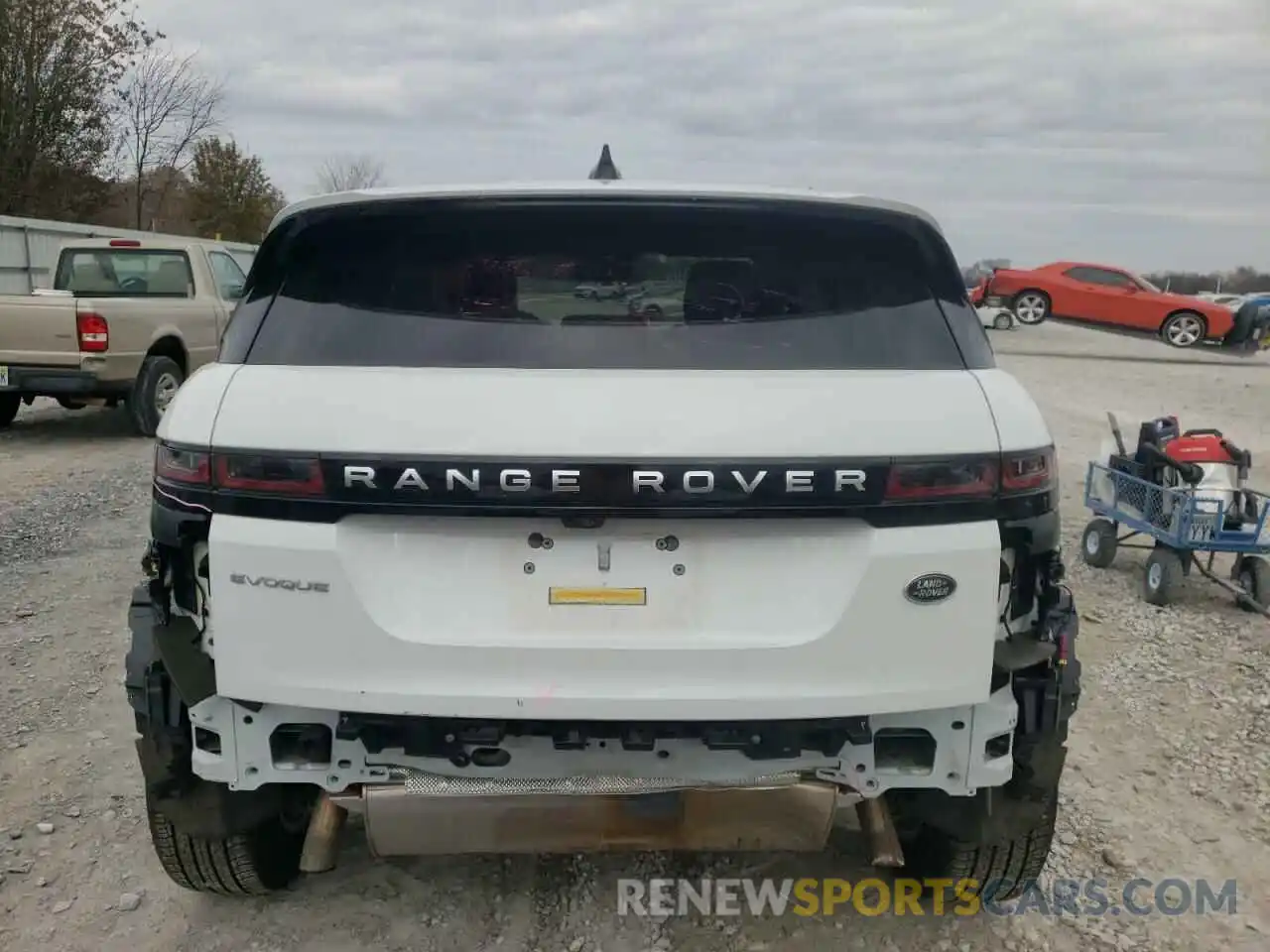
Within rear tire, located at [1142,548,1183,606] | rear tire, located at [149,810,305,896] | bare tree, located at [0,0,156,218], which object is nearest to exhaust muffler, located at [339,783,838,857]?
rear tire, located at [149,810,305,896]

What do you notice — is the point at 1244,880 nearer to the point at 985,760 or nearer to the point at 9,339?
the point at 985,760

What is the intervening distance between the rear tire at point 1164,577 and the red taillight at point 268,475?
5268 mm

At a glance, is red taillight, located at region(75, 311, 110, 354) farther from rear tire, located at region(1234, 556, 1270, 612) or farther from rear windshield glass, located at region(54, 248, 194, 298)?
rear tire, located at region(1234, 556, 1270, 612)

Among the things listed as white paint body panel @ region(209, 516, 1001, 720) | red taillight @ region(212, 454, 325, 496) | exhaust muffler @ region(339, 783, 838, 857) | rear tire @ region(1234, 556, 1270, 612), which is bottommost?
rear tire @ region(1234, 556, 1270, 612)

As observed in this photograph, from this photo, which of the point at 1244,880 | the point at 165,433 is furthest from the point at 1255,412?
the point at 165,433

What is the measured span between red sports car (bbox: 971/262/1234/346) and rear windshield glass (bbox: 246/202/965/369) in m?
22.9

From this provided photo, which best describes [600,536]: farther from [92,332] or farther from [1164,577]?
[92,332]

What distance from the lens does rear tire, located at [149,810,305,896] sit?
2670 mm

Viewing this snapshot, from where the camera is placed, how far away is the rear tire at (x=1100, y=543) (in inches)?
259

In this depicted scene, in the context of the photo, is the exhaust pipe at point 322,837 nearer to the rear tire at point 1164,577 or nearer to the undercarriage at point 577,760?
the undercarriage at point 577,760

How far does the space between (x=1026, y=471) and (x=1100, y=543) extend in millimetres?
4865

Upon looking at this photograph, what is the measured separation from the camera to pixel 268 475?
84.0 inches

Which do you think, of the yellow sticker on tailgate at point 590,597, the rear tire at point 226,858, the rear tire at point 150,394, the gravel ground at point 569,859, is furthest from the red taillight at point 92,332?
the yellow sticker on tailgate at point 590,597

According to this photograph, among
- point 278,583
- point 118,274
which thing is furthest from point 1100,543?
point 118,274
